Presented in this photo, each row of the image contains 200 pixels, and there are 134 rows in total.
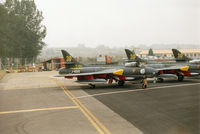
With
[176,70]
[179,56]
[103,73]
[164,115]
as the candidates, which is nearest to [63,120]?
[164,115]

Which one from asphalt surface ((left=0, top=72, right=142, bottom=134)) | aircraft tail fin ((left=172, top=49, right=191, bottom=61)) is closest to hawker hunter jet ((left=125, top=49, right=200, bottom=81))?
aircraft tail fin ((left=172, top=49, right=191, bottom=61))

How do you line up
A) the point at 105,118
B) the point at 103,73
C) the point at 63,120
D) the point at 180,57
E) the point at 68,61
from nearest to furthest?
the point at 63,120 → the point at 105,118 → the point at 103,73 → the point at 68,61 → the point at 180,57

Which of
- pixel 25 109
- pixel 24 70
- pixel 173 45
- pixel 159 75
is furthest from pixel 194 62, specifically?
pixel 24 70

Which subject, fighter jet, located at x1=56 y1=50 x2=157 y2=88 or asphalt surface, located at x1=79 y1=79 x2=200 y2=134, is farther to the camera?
fighter jet, located at x1=56 y1=50 x2=157 y2=88

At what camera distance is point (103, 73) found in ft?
58.9

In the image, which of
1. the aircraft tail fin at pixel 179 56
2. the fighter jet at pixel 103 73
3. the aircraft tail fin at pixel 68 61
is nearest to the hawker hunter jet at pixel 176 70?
the aircraft tail fin at pixel 179 56

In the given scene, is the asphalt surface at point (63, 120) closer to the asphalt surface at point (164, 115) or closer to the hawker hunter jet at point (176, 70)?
the asphalt surface at point (164, 115)

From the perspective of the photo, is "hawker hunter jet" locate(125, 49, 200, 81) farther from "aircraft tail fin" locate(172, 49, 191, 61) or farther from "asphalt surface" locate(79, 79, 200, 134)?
"asphalt surface" locate(79, 79, 200, 134)

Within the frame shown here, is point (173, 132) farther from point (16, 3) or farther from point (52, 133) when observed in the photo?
point (16, 3)

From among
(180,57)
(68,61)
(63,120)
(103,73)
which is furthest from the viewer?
(180,57)

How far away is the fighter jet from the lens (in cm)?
1777

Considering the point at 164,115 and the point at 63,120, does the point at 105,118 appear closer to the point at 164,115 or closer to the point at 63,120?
the point at 63,120

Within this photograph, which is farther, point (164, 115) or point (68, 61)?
point (68, 61)

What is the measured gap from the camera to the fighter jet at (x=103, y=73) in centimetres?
1777
